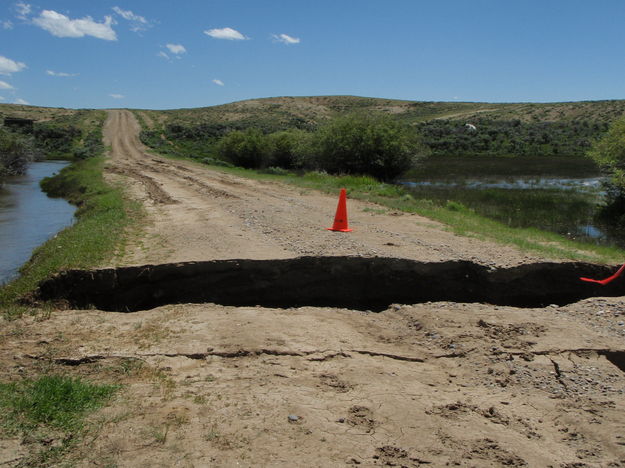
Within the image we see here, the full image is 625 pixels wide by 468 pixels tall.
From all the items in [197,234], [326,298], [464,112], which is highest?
[464,112]

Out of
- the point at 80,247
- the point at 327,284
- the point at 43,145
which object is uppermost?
the point at 43,145

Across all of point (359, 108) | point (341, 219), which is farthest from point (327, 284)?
point (359, 108)

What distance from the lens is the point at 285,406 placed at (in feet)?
14.1

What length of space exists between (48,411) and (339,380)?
2.46 metres

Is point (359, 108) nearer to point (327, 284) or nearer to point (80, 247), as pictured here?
point (80, 247)

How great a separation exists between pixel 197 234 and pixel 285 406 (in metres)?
5.79

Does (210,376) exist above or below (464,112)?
below

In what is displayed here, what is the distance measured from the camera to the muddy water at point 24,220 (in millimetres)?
11066

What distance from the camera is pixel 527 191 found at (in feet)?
73.8

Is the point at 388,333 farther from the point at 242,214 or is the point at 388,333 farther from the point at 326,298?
the point at 242,214

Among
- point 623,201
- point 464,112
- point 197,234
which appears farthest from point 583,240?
point 464,112

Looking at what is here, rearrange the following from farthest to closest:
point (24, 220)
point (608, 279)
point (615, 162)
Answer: point (615, 162) → point (24, 220) → point (608, 279)

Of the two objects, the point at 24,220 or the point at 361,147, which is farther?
the point at 361,147

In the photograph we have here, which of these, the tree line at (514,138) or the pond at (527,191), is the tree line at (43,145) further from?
the tree line at (514,138)
